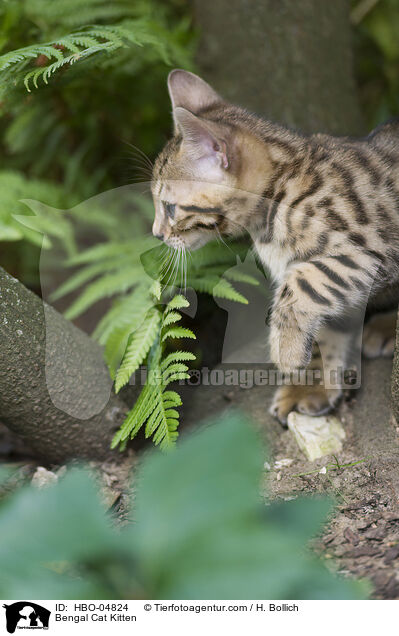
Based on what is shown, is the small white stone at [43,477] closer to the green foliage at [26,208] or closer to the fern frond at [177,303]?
the fern frond at [177,303]

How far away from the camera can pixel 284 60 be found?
10.0ft

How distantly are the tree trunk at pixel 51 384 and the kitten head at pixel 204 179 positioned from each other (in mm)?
572

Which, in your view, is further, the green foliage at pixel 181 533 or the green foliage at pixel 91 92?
the green foliage at pixel 91 92

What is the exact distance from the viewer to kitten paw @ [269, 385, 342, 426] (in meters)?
2.15

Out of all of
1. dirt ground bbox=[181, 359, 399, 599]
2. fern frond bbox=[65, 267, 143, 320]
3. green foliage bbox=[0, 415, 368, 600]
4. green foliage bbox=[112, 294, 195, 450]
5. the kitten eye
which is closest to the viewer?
green foliage bbox=[0, 415, 368, 600]

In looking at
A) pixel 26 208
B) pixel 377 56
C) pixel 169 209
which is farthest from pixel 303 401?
pixel 377 56

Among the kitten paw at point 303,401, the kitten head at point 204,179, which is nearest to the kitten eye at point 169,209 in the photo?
the kitten head at point 204,179

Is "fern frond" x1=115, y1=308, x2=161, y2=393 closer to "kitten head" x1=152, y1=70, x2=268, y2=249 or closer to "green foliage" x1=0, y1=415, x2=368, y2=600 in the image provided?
"kitten head" x1=152, y1=70, x2=268, y2=249

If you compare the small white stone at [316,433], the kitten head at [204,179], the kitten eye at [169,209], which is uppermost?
→ the kitten head at [204,179]

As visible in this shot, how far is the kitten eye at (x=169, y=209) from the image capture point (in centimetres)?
223

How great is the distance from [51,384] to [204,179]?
91cm

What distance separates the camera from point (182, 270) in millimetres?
2271
